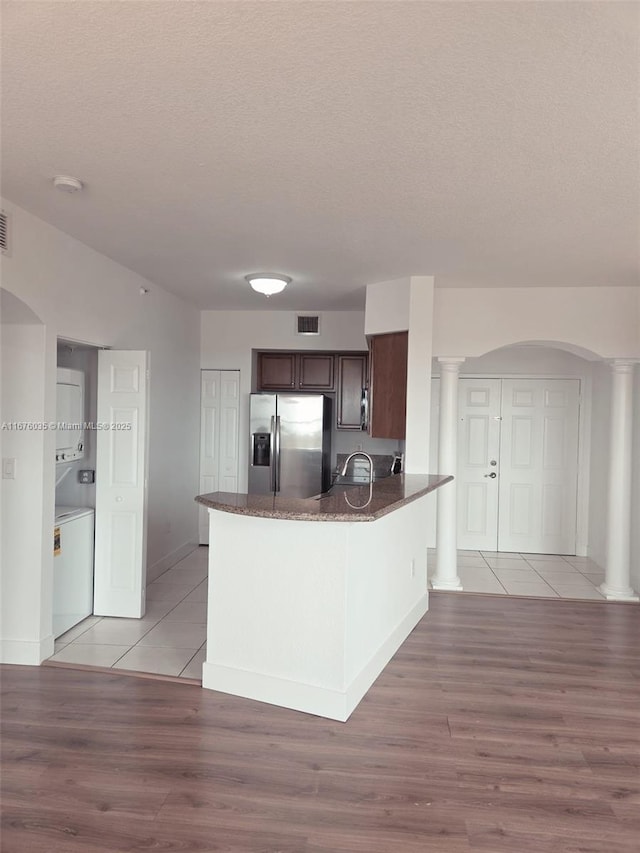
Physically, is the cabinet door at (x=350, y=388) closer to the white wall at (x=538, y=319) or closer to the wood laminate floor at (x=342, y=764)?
the white wall at (x=538, y=319)

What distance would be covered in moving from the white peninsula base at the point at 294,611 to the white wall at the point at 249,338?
348cm

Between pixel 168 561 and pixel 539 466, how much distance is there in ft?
13.5

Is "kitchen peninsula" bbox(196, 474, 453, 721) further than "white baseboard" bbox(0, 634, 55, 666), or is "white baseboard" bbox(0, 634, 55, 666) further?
"white baseboard" bbox(0, 634, 55, 666)

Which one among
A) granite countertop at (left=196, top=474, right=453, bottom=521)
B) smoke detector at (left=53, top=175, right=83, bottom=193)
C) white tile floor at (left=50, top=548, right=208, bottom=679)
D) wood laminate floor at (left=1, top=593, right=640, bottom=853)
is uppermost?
smoke detector at (left=53, top=175, right=83, bottom=193)

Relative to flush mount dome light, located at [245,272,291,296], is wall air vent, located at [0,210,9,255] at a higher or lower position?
lower

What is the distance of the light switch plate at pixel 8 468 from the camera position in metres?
3.57

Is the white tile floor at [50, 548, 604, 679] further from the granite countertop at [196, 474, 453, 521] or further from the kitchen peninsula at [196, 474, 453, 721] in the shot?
the granite countertop at [196, 474, 453, 521]

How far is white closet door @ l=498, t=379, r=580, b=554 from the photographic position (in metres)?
6.74

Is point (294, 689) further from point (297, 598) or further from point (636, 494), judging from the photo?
point (636, 494)

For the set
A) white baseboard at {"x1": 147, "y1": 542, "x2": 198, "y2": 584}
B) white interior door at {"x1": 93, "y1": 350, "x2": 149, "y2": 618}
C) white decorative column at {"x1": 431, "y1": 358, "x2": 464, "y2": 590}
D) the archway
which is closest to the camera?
white interior door at {"x1": 93, "y1": 350, "x2": 149, "y2": 618}

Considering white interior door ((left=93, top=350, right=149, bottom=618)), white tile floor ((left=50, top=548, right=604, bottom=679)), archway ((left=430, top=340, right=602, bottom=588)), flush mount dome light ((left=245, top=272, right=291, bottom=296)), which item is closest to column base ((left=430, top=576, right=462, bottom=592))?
white tile floor ((left=50, top=548, right=604, bottom=679))

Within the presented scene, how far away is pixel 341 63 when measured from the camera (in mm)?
1917

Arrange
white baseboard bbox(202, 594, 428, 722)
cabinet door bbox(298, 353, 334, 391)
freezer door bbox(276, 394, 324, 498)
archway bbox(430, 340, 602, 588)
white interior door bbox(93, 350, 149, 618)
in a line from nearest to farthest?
white baseboard bbox(202, 594, 428, 722) < white interior door bbox(93, 350, 149, 618) < freezer door bbox(276, 394, 324, 498) < archway bbox(430, 340, 602, 588) < cabinet door bbox(298, 353, 334, 391)

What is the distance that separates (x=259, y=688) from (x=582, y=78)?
2979 millimetres
